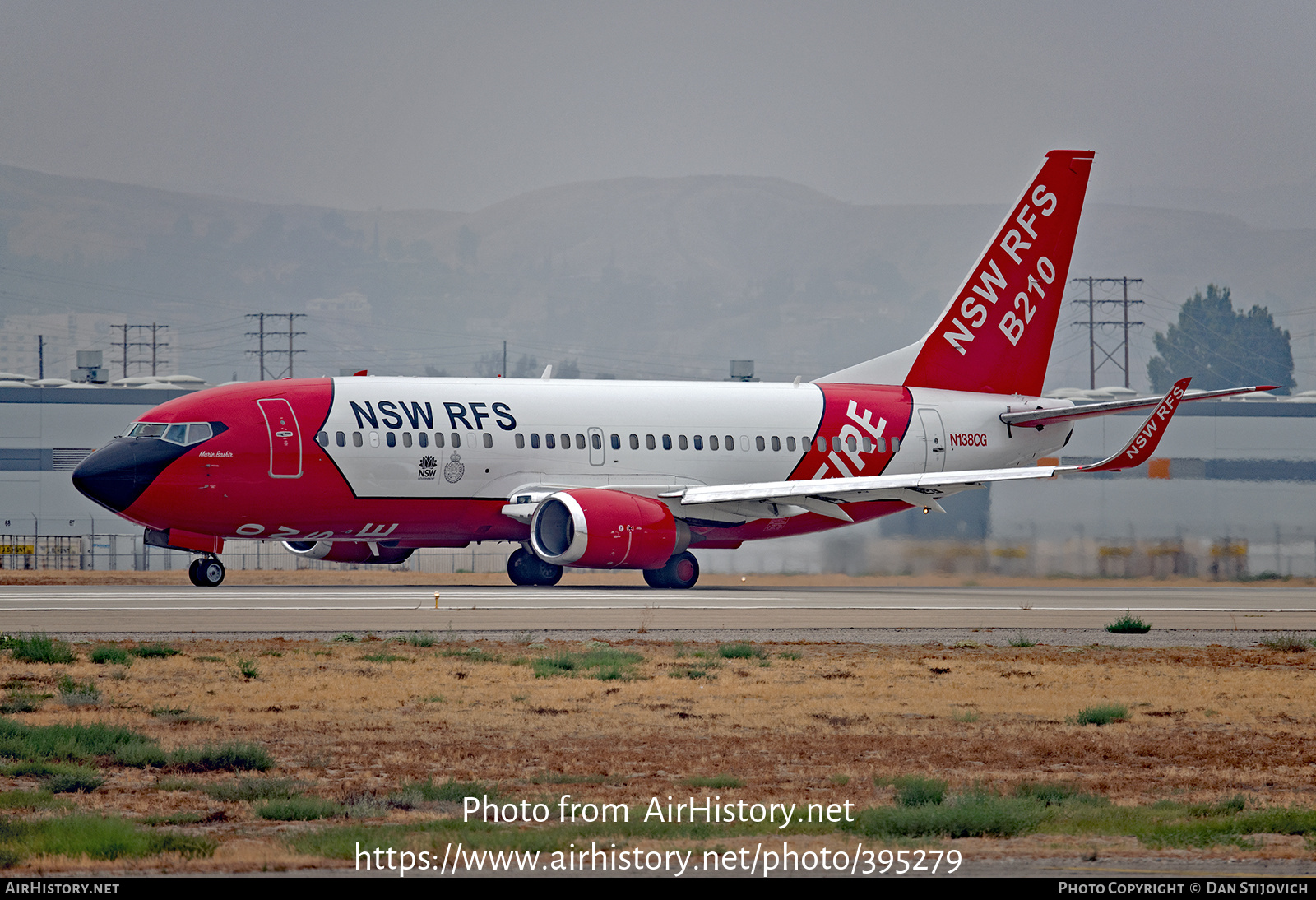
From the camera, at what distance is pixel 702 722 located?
52.0 ft

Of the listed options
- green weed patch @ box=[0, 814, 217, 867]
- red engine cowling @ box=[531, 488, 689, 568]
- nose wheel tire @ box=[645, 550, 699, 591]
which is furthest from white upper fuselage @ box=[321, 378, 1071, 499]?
green weed patch @ box=[0, 814, 217, 867]

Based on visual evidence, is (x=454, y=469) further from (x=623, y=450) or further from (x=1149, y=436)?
(x=1149, y=436)

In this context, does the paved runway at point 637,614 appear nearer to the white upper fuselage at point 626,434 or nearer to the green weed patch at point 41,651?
the green weed patch at point 41,651

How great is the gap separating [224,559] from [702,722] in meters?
52.9

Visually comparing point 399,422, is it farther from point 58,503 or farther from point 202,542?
point 58,503

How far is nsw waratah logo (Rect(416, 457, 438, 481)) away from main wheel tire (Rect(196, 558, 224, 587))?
4590 mm

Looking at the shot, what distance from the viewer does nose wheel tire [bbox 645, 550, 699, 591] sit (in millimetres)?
36531

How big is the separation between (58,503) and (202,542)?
39.3 meters

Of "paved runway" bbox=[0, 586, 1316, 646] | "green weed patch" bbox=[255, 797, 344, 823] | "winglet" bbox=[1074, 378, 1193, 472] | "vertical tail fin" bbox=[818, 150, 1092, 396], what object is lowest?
Answer: "paved runway" bbox=[0, 586, 1316, 646]

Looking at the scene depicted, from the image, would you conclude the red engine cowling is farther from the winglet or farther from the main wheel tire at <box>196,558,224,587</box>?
the winglet

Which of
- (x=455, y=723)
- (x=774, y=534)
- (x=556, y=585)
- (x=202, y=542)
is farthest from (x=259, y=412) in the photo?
(x=455, y=723)

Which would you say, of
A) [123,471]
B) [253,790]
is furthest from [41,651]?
[123,471]

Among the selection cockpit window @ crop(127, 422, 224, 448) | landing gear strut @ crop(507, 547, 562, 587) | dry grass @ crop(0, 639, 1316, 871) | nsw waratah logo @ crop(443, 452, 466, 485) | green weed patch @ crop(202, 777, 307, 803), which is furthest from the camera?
landing gear strut @ crop(507, 547, 562, 587)

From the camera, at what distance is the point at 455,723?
1559 centimetres
